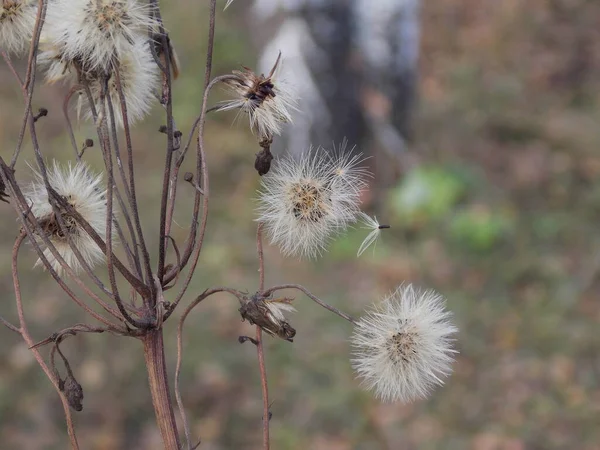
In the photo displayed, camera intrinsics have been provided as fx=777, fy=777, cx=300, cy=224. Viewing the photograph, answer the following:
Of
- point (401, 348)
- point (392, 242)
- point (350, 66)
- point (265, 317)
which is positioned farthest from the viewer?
point (350, 66)

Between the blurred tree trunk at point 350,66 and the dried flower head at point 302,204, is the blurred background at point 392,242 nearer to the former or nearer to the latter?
the blurred tree trunk at point 350,66

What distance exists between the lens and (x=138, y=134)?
243 inches

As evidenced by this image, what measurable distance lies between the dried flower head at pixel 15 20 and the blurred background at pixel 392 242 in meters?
2.71

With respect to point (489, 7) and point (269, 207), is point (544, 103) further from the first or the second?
point (269, 207)

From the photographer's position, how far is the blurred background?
3.67 metres

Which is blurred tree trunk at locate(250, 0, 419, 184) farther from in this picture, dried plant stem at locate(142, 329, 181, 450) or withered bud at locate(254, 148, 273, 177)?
dried plant stem at locate(142, 329, 181, 450)

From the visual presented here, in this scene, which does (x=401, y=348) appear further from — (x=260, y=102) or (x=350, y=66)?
(x=350, y=66)

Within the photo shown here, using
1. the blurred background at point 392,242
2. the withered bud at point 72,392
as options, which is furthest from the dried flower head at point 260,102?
the blurred background at point 392,242

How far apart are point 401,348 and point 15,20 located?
72cm

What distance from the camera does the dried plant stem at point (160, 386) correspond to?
100cm

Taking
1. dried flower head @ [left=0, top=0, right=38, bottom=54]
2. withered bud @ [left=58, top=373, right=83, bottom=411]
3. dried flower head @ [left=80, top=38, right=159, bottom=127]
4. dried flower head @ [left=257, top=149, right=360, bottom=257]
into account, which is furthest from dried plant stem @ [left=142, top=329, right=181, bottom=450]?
dried flower head @ [left=0, top=0, right=38, bottom=54]

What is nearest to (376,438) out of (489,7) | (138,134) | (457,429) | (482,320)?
(457,429)

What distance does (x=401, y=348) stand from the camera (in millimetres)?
1094

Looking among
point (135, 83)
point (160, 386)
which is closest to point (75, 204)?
point (135, 83)
